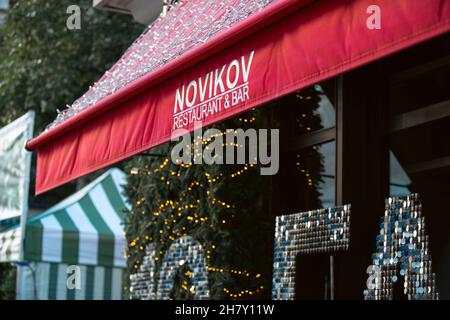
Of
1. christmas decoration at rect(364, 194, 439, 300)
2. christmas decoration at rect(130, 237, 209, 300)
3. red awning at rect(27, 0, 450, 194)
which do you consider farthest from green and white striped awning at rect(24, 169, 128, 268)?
christmas decoration at rect(364, 194, 439, 300)

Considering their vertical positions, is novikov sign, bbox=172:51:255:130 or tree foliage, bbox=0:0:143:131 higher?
tree foliage, bbox=0:0:143:131

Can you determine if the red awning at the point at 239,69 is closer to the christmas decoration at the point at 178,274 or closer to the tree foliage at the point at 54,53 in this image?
the christmas decoration at the point at 178,274

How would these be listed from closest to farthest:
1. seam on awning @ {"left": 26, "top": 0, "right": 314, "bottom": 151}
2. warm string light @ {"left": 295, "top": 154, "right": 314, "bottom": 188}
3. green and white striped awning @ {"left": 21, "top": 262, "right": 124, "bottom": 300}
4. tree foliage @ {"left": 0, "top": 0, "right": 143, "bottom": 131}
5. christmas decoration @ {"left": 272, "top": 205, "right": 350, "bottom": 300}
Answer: seam on awning @ {"left": 26, "top": 0, "right": 314, "bottom": 151}, christmas decoration @ {"left": 272, "top": 205, "right": 350, "bottom": 300}, warm string light @ {"left": 295, "top": 154, "right": 314, "bottom": 188}, green and white striped awning @ {"left": 21, "top": 262, "right": 124, "bottom": 300}, tree foliage @ {"left": 0, "top": 0, "right": 143, "bottom": 131}

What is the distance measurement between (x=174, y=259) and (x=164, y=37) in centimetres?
208

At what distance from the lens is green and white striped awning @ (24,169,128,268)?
1127 cm

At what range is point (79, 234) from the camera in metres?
11.7

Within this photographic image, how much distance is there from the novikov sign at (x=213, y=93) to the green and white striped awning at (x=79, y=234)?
5.52 metres

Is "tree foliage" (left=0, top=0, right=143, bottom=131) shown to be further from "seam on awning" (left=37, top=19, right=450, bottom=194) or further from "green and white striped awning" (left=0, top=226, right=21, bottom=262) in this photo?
"seam on awning" (left=37, top=19, right=450, bottom=194)

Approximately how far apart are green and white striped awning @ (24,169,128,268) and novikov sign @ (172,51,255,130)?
5520 mm

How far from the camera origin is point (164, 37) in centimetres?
750

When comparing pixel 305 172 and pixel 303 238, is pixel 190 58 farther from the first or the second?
pixel 305 172

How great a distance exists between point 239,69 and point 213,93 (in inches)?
13.8

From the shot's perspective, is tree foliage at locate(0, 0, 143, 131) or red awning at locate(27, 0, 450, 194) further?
tree foliage at locate(0, 0, 143, 131)

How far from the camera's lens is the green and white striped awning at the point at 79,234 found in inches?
444
